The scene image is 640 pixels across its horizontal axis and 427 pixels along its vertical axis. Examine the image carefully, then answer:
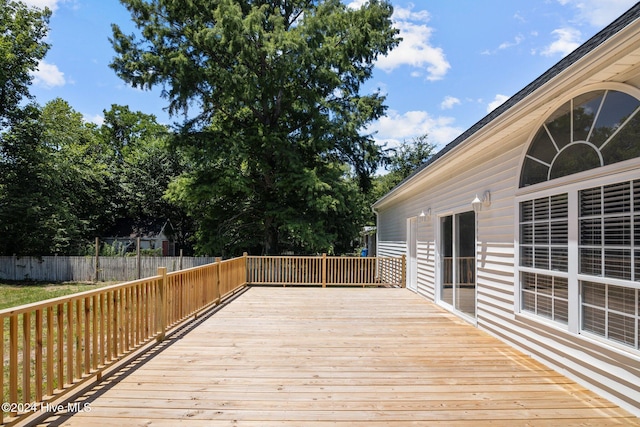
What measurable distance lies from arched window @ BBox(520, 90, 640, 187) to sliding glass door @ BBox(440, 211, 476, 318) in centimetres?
195

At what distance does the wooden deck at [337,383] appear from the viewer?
A: 2.50 meters

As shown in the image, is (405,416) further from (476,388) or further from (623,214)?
(623,214)

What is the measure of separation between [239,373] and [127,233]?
18.2m

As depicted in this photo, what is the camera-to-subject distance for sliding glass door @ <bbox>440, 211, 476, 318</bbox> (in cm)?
552

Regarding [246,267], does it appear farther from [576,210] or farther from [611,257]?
[611,257]

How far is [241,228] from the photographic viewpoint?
13766 millimetres

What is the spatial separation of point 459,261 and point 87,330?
5.18 metres

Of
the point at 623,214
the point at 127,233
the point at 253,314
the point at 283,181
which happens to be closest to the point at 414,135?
the point at 283,181

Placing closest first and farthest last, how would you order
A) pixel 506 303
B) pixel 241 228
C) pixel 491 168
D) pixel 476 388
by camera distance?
1. pixel 476 388
2. pixel 506 303
3. pixel 491 168
4. pixel 241 228

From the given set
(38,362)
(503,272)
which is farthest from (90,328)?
(503,272)

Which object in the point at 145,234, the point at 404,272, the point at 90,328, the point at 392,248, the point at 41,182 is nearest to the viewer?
the point at 90,328

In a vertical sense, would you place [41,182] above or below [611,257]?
above

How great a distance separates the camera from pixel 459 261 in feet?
19.3

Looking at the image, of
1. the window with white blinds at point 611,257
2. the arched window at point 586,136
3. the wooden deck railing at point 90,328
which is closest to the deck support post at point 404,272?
the wooden deck railing at point 90,328
